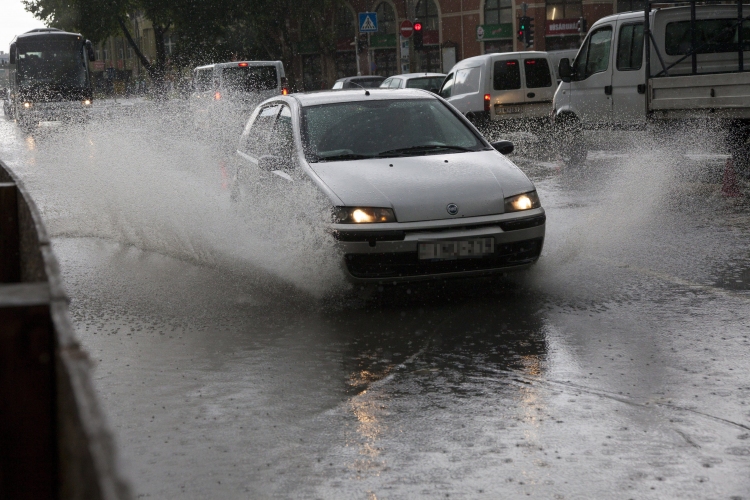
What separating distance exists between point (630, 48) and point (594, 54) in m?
0.76

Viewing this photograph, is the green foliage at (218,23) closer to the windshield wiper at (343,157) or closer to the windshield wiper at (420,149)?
the windshield wiper at (420,149)

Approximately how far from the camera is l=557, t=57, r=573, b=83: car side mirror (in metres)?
15.1

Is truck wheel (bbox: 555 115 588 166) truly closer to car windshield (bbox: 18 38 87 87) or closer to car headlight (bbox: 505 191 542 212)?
car headlight (bbox: 505 191 542 212)

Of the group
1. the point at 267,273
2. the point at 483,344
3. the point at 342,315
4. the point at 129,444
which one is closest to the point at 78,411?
the point at 129,444

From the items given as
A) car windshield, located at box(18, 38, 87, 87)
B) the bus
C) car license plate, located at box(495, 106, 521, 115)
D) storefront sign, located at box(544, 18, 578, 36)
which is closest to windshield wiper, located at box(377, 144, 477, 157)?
car license plate, located at box(495, 106, 521, 115)

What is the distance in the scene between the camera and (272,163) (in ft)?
26.1

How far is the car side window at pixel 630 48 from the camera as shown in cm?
1457

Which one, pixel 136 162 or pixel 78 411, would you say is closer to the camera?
pixel 78 411

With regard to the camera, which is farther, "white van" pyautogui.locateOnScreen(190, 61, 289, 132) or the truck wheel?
"white van" pyautogui.locateOnScreen(190, 61, 289, 132)

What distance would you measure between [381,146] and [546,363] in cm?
297

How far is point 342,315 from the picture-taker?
21.6ft

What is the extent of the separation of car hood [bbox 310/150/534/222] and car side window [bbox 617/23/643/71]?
25.5 feet

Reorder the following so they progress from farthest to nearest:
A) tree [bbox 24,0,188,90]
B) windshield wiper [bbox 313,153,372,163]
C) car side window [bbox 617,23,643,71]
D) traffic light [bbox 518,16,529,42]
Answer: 1. tree [bbox 24,0,188,90]
2. traffic light [bbox 518,16,529,42]
3. car side window [bbox 617,23,643,71]
4. windshield wiper [bbox 313,153,372,163]

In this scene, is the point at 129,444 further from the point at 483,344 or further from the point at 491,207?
the point at 491,207
